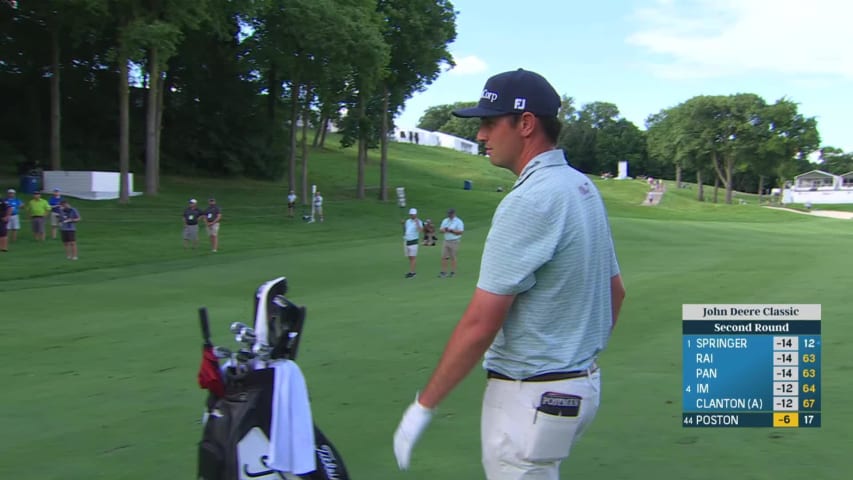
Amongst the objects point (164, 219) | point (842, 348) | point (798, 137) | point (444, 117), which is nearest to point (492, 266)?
point (842, 348)

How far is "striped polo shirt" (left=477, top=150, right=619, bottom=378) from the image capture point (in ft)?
8.14

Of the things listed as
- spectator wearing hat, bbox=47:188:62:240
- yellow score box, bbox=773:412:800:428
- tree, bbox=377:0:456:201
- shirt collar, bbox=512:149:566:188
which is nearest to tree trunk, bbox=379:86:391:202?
tree, bbox=377:0:456:201

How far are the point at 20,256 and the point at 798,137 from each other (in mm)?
81117

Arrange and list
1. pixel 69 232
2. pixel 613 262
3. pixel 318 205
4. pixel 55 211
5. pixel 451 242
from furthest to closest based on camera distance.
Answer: pixel 318 205, pixel 55 211, pixel 69 232, pixel 451 242, pixel 613 262

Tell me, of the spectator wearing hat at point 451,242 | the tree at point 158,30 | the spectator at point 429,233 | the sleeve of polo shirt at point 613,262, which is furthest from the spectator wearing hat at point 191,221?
the sleeve of polo shirt at point 613,262

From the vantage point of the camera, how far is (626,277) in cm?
1847

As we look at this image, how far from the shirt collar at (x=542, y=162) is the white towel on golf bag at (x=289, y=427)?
1618 millimetres

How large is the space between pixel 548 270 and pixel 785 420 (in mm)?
4352

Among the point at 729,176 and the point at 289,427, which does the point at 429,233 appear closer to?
the point at 289,427

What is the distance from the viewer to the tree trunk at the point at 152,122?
36.6 metres

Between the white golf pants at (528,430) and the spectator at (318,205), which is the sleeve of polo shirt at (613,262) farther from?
the spectator at (318,205)
